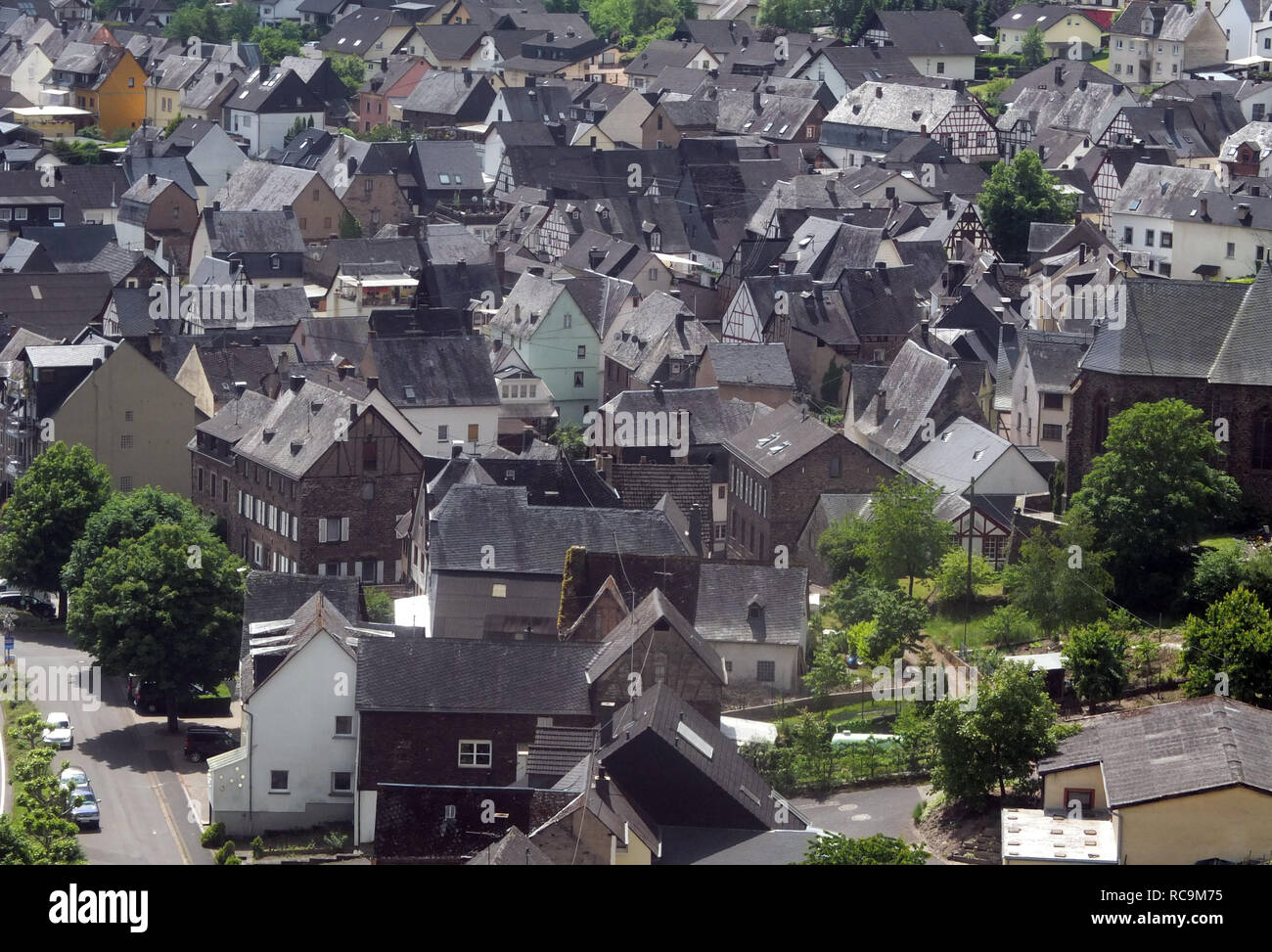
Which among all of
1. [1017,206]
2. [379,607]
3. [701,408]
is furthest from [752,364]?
[1017,206]

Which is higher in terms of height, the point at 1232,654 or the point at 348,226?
the point at 348,226

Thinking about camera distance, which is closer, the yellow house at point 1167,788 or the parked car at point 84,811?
the yellow house at point 1167,788

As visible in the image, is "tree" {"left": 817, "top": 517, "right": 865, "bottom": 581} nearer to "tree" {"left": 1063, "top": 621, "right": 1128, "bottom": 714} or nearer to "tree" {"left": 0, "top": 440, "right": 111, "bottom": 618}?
"tree" {"left": 1063, "top": 621, "right": 1128, "bottom": 714}

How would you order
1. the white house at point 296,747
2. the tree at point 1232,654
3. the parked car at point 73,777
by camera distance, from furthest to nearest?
1. the parked car at point 73,777
2. the white house at point 296,747
3. the tree at point 1232,654

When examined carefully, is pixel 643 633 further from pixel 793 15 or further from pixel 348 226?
pixel 793 15

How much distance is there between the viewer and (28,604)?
6431 centimetres

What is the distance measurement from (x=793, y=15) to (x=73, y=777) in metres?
122

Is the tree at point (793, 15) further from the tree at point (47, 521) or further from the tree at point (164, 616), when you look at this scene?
the tree at point (164, 616)

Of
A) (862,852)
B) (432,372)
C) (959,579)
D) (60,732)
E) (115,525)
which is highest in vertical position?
(432,372)

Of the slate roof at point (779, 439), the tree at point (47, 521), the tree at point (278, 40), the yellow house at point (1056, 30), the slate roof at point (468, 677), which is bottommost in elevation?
the slate roof at point (468, 677)

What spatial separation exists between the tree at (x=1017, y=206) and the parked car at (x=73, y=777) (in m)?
58.7

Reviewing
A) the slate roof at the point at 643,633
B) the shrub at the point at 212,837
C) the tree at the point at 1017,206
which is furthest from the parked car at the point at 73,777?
the tree at the point at 1017,206

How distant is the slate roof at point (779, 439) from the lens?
61031 millimetres
